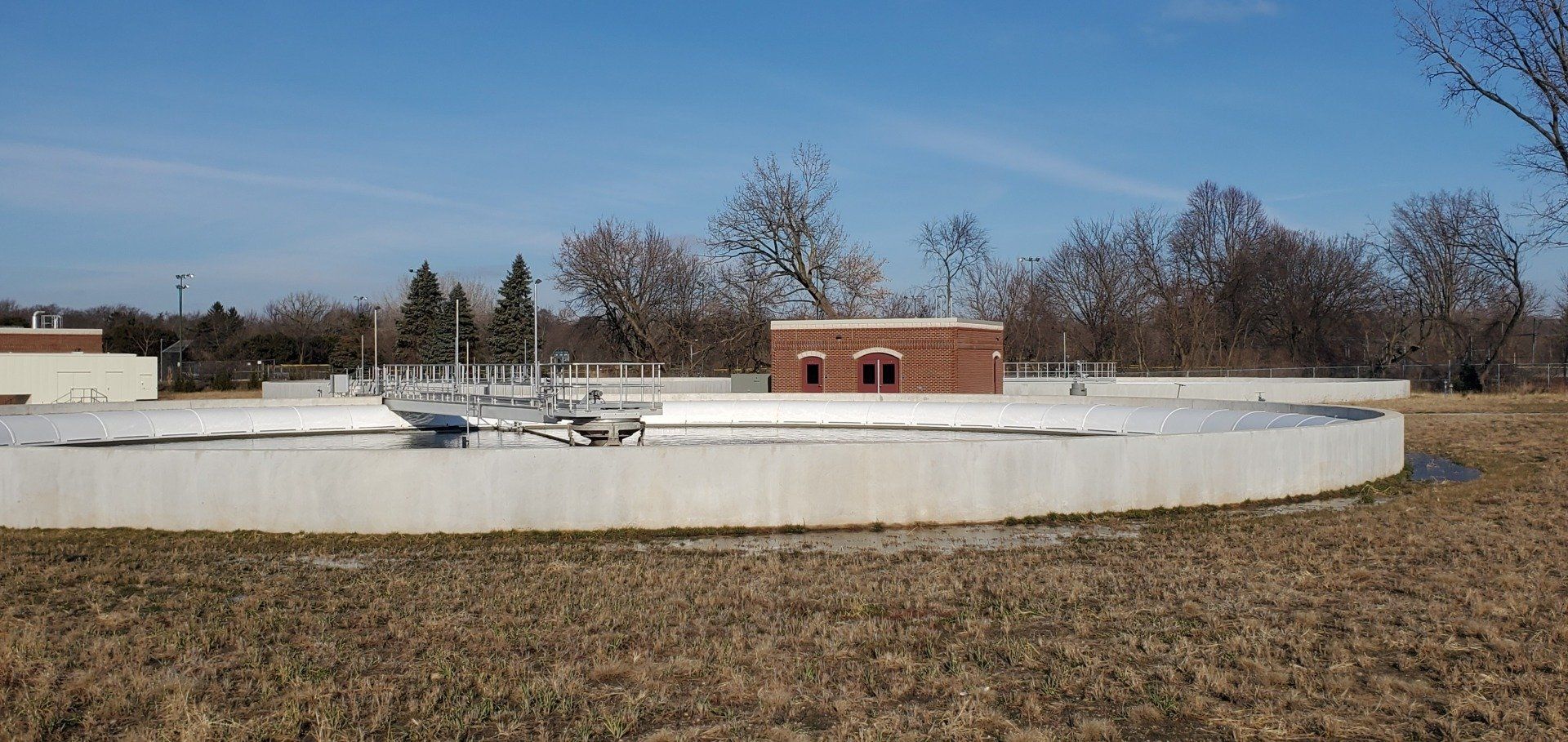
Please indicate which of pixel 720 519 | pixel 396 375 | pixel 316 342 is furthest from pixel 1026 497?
pixel 316 342

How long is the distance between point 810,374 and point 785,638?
120 ft

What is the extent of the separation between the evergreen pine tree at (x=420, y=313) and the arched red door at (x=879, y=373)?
174ft

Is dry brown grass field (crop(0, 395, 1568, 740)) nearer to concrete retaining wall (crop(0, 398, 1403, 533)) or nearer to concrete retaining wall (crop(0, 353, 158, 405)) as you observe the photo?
concrete retaining wall (crop(0, 398, 1403, 533))

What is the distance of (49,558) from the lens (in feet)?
39.5

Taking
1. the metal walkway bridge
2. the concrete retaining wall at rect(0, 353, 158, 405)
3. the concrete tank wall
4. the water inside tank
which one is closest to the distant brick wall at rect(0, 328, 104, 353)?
the concrete retaining wall at rect(0, 353, 158, 405)

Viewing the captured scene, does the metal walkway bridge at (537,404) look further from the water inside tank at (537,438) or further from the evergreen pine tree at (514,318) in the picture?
the evergreen pine tree at (514,318)

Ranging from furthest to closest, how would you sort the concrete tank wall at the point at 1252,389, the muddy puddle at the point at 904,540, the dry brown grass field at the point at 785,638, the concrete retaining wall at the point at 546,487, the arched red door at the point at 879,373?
the concrete tank wall at the point at 1252,389 < the arched red door at the point at 879,373 < the concrete retaining wall at the point at 546,487 < the muddy puddle at the point at 904,540 < the dry brown grass field at the point at 785,638

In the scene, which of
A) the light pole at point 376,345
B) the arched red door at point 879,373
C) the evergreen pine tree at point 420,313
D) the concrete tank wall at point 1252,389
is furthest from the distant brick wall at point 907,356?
the evergreen pine tree at point 420,313

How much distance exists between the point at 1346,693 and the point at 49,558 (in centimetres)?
1242

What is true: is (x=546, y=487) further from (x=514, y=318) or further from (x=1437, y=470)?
(x=514, y=318)

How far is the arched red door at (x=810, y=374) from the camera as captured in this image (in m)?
44.9

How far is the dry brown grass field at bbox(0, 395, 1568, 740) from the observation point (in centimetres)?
666

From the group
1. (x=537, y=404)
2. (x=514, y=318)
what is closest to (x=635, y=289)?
(x=514, y=318)

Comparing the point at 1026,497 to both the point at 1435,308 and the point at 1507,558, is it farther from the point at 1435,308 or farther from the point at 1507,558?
the point at 1435,308
